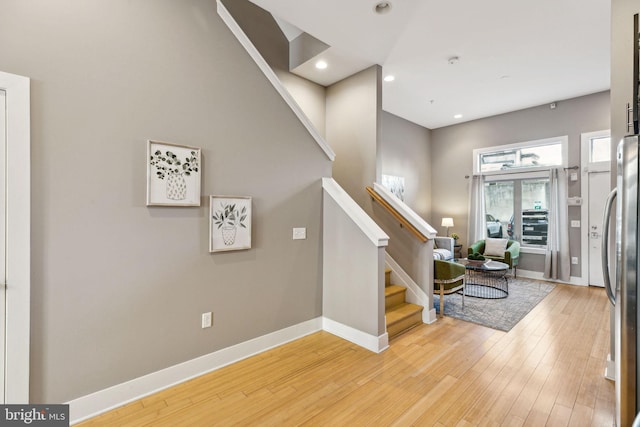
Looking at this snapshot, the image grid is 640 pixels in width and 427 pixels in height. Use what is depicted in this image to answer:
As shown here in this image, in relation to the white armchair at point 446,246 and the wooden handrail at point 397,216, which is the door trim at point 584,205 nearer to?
the white armchair at point 446,246

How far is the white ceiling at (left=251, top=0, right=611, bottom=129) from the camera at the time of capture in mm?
3023

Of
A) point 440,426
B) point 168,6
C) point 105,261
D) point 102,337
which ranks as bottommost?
point 440,426

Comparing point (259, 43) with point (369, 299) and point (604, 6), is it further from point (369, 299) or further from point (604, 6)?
point (604, 6)

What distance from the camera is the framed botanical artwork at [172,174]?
212 cm

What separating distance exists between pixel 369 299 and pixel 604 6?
13.0ft

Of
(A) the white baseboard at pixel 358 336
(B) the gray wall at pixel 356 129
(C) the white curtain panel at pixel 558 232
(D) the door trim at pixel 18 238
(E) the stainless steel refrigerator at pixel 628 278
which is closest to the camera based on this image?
(E) the stainless steel refrigerator at pixel 628 278

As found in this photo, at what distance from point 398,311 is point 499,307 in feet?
5.97

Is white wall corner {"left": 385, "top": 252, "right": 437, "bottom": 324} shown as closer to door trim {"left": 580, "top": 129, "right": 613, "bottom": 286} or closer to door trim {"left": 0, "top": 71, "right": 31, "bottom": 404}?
door trim {"left": 0, "top": 71, "right": 31, "bottom": 404}

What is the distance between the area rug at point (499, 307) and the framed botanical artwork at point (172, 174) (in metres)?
3.52

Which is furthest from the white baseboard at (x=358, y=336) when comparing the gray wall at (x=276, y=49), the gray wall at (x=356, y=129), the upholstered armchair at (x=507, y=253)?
the upholstered armchair at (x=507, y=253)

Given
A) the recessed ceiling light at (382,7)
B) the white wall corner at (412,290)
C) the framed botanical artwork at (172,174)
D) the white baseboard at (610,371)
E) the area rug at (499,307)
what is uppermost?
the recessed ceiling light at (382,7)

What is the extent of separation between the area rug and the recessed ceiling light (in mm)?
3753

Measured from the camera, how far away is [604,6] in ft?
9.80

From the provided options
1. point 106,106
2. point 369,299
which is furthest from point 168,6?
point 369,299
